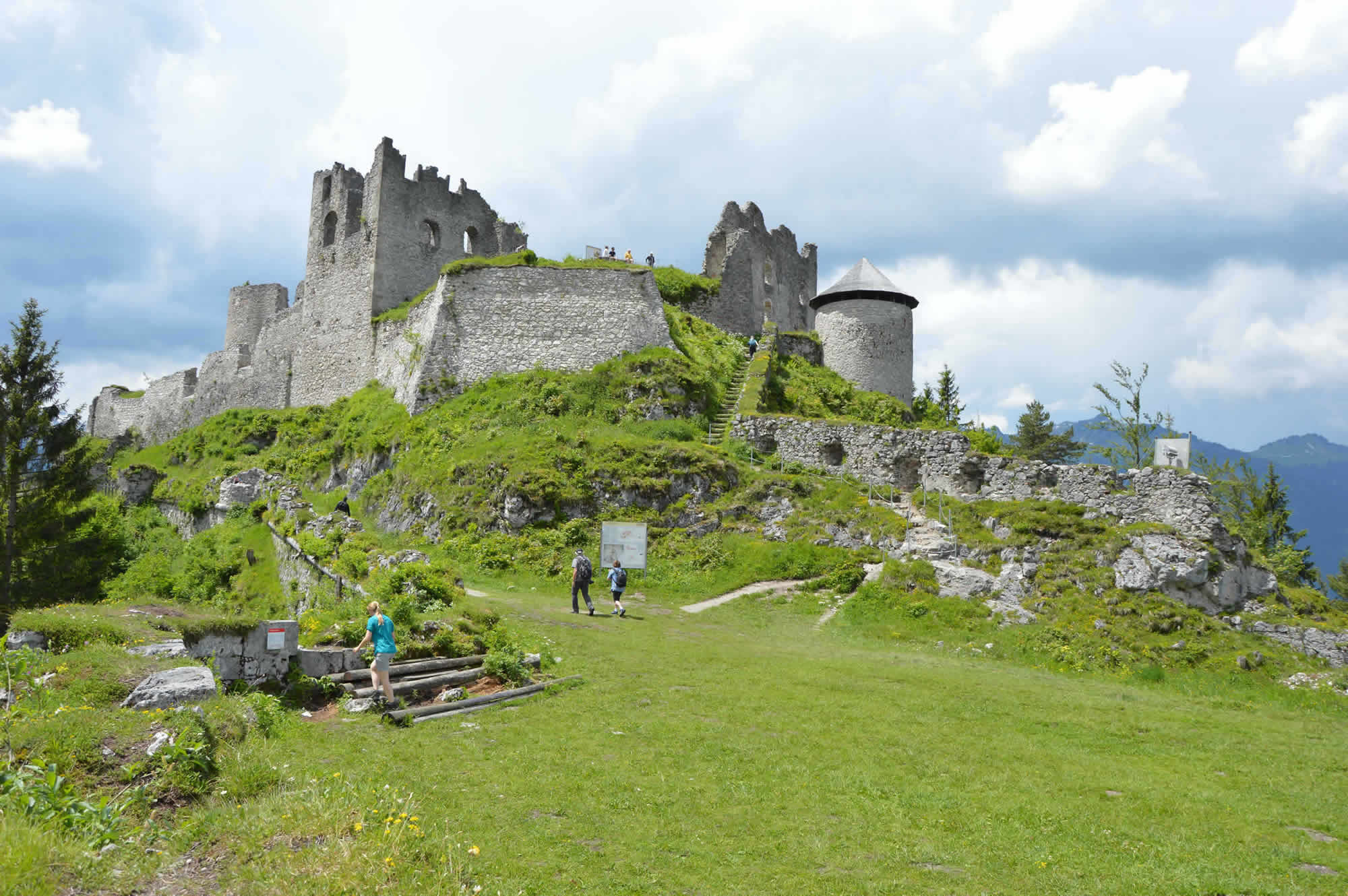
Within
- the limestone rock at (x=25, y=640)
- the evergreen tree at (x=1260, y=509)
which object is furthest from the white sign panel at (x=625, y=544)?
the evergreen tree at (x=1260, y=509)

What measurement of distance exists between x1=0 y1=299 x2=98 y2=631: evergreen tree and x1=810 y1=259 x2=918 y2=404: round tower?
3376 cm

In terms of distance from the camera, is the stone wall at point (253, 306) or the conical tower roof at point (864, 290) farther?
the stone wall at point (253, 306)

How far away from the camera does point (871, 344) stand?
1679 inches

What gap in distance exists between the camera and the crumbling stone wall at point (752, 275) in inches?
1769

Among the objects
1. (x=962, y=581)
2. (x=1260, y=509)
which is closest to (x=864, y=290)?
(x=962, y=581)

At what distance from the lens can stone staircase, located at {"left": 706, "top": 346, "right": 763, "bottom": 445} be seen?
32.4 m

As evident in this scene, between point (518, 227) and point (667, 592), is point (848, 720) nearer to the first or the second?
point (667, 592)

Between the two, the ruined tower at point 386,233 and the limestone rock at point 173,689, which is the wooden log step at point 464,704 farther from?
the ruined tower at point 386,233

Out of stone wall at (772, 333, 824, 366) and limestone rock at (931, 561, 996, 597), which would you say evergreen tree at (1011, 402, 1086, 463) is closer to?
stone wall at (772, 333, 824, 366)

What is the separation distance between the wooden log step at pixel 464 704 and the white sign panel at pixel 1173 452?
19422 millimetres

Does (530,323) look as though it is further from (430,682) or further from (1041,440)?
(1041,440)

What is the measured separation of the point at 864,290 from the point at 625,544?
2468 centimetres

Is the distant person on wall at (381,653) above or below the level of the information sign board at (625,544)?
below

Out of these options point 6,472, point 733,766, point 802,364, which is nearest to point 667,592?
point 733,766
